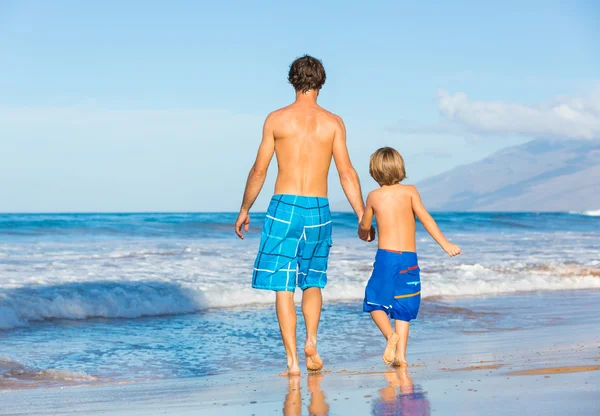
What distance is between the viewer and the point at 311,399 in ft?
11.4

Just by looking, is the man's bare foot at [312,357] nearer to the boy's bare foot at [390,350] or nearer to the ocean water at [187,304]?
the boy's bare foot at [390,350]

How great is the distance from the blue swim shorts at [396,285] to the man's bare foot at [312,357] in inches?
16.5

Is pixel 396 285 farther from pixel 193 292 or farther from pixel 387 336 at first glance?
pixel 193 292

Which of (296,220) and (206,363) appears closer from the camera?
(296,220)

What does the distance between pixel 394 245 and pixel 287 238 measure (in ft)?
2.26

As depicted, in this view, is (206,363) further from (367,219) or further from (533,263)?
(533,263)

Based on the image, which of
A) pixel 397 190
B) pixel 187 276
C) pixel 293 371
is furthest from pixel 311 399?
pixel 187 276

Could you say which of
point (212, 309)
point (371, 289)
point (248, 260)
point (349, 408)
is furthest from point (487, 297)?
point (349, 408)

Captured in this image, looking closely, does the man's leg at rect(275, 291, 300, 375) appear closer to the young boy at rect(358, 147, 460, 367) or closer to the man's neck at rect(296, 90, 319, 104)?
the young boy at rect(358, 147, 460, 367)

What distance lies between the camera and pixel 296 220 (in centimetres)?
430

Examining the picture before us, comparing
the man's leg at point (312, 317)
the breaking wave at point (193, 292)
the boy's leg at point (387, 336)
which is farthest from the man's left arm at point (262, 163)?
the breaking wave at point (193, 292)

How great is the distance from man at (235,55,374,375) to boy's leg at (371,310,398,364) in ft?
1.32

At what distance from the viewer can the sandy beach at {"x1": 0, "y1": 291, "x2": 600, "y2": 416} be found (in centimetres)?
Result: 316

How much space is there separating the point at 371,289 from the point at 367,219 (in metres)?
0.43
